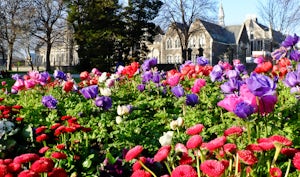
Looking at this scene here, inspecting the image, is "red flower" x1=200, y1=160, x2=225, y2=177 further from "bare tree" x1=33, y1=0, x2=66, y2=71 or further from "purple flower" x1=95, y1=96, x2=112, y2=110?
"bare tree" x1=33, y1=0, x2=66, y2=71

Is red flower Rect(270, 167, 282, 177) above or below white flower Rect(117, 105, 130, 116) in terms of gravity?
below

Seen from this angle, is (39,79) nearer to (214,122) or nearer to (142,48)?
(214,122)

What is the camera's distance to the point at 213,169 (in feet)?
4.97

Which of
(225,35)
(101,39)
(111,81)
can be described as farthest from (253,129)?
(225,35)

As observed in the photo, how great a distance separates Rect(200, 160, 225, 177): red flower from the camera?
4.92 ft

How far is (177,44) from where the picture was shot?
2292 inches

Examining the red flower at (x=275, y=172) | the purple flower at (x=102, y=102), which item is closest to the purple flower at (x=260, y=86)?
the red flower at (x=275, y=172)

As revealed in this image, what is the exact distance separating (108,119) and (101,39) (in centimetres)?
2969

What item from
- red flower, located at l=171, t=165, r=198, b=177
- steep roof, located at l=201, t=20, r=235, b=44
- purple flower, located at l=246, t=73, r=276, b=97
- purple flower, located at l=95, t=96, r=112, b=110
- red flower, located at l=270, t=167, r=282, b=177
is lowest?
red flower, located at l=270, t=167, r=282, b=177

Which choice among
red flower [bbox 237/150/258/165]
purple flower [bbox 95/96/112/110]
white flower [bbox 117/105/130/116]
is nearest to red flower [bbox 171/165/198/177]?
red flower [bbox 237/150/258/165]

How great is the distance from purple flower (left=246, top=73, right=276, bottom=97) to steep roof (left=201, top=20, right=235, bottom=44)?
176 feet

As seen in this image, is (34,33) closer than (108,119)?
No

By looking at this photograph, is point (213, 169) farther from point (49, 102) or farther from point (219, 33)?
point (219, 33)

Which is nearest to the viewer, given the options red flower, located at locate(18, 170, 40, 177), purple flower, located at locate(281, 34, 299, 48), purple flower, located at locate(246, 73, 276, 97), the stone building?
red flower, located at locate(18, 170, 40, 177)
